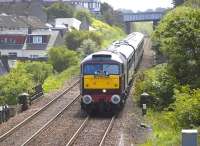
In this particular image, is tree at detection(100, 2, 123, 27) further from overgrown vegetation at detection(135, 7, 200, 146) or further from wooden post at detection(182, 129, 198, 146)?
wooden post at detection(182, 129, 198, 146)

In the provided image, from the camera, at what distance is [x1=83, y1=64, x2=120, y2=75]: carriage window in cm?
2284

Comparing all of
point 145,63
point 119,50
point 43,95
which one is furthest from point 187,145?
point 145,63

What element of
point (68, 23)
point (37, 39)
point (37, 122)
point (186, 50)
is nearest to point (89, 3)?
point (68, 23)

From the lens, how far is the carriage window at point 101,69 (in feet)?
74.9

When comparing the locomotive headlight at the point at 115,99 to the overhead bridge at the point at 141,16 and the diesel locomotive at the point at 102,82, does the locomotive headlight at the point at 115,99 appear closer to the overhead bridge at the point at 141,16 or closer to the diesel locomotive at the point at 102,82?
the diesel locomotive at the point at 102,82

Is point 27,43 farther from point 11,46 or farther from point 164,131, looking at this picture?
point 164,131

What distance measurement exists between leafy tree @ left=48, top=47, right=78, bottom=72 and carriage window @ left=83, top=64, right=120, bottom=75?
109ft

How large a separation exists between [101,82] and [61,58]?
34.5 meters

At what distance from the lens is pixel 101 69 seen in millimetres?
22953

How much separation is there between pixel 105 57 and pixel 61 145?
6.76m

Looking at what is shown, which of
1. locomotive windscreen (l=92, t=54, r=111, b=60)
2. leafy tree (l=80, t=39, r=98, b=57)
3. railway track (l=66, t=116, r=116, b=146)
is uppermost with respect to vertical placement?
leafy tree (l=80, t=39, r=98, b=57)

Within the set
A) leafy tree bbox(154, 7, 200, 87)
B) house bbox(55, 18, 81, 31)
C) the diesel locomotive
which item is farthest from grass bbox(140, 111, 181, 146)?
house bbox(55, 18, 81, 31)

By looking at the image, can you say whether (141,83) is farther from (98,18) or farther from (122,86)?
(98,18)

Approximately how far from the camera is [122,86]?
2325cm
